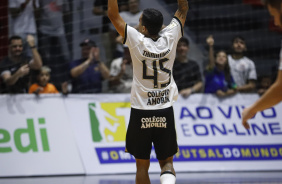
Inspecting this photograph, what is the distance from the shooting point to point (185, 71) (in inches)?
365

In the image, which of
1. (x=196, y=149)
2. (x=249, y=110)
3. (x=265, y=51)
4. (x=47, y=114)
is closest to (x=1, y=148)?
(x=47, y=114)

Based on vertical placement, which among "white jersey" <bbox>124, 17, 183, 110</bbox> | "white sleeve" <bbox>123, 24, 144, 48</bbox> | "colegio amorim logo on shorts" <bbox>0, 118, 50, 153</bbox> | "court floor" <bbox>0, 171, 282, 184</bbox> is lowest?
"court floor" <bbox>0, 171, 282, 184</bbox>

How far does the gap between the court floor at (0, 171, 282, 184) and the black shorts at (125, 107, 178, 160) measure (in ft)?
8.36

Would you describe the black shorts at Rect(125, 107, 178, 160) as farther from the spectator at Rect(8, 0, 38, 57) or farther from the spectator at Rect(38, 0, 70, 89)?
the spectator at Rect(8, 0, 38, 57)

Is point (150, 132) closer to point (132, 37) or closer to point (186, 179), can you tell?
point (132, 37)

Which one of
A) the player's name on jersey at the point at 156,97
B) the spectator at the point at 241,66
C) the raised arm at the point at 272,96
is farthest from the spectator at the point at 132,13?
the raised arm at the point at 272,96

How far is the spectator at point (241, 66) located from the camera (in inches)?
364

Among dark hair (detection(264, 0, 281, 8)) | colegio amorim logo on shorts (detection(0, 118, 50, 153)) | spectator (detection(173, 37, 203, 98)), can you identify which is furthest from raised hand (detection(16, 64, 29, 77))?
dark hair (detection(264, 0, 281, 8))

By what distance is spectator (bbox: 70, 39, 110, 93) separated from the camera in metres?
9.02

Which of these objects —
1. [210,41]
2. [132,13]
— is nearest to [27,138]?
[132,13]

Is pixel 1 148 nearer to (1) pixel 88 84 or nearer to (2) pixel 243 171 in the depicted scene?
(1) pixel 88 84

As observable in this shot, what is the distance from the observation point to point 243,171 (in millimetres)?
8797

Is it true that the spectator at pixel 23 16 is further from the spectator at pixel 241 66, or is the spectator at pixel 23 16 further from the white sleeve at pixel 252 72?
the white sleeve at pixel 252 72

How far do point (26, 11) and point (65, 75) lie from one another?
4.60 feet
